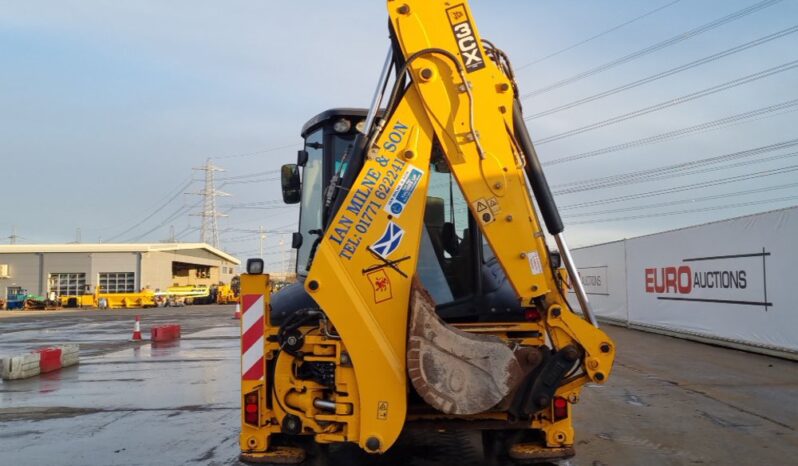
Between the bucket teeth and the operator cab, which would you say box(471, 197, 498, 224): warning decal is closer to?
the operator cab

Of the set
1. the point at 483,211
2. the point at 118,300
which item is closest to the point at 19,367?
the point at 483,211

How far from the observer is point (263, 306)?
4.53 metres

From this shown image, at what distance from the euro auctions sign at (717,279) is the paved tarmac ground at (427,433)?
1.22 metres

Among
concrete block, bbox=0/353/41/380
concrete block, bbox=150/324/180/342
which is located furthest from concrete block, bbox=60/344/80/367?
concrete block, bbox=150/324/180/342

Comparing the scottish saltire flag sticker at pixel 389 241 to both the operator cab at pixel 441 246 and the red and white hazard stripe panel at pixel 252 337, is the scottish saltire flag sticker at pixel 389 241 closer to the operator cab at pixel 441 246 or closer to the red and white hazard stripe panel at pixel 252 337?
the operator cab at pixel 441 246

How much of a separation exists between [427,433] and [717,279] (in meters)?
9.88

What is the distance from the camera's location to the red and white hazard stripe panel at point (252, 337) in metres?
4.41

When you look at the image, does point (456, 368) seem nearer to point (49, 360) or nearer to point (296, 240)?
point (296, 240)

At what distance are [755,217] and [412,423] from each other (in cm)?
1100

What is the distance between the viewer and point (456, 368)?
3.71 meters

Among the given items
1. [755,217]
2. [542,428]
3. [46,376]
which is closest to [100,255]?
[46,376]

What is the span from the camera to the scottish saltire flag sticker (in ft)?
13.1

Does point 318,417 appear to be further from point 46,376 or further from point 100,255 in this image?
point 100,255

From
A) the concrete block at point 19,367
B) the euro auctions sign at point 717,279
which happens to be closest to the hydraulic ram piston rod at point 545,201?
the euro auctions sign at point 717,279
